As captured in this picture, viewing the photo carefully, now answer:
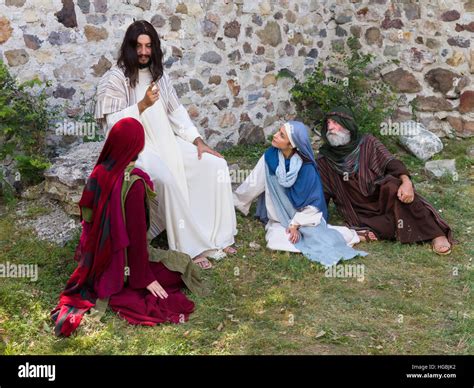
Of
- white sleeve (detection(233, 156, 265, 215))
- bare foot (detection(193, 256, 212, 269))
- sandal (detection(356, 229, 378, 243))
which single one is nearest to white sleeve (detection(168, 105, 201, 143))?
white sleeve (detection(233, 156, 265, 215))

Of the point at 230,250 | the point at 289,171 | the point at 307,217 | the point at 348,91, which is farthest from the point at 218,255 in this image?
the point at 348,91

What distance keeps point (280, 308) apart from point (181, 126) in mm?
1837

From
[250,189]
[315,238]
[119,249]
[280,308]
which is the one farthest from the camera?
[250,189]

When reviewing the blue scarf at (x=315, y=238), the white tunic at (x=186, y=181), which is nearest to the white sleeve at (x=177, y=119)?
the white tunic at (x=186, y=181)

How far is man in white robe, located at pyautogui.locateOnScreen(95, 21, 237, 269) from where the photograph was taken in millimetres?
4773

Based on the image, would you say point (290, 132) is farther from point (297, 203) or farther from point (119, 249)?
point (119, 249)

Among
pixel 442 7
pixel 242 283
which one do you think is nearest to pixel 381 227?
pixel 242 283

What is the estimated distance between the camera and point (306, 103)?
7.86 metres

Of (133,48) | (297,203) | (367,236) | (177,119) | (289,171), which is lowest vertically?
(367,236)

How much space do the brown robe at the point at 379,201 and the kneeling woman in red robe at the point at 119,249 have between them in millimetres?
1954

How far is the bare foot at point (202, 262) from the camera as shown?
4766mm

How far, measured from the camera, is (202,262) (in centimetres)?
479

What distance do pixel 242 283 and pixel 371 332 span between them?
106 centimetres

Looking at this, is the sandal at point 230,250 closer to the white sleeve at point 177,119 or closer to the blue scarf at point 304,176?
the blue scarf at point 304,176
